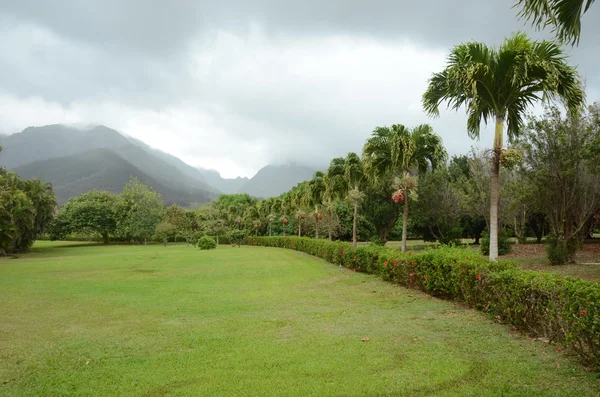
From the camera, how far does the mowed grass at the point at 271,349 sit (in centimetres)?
449

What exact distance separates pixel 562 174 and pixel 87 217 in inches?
2311

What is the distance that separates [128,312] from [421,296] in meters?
7.68

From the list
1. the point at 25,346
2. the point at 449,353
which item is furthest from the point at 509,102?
the point at 25,346

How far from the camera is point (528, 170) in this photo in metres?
17.4

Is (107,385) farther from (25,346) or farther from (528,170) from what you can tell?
(528,170)

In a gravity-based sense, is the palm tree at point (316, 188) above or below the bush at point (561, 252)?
above

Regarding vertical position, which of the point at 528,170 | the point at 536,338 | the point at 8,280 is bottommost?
the point at 8,280

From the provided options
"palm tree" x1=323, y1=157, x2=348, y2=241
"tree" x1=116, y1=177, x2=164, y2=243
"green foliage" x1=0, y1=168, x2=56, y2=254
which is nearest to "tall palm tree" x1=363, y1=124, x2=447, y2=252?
"palm tree" x1=323, y1=157, x2=348, y2=241

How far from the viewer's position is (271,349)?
592 centimetres

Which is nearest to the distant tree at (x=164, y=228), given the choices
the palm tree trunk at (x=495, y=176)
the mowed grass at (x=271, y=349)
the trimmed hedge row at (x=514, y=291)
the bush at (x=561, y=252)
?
the mowed grass at (x=271, y=349)

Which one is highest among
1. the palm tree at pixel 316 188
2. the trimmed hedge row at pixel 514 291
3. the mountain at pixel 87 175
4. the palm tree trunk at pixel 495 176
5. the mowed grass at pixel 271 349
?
the mountain at pixel 87 175

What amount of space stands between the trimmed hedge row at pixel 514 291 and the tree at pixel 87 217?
54.4 meters

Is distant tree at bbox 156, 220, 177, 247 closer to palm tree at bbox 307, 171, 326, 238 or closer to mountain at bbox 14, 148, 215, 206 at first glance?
palm tree at bbox 307, 171, 326, 238

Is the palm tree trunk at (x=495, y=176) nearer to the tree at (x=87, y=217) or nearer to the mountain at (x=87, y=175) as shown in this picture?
the tree at (x=87, y=217)
